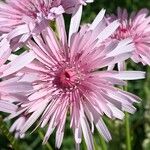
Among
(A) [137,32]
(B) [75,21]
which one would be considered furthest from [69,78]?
(A) [137,32]

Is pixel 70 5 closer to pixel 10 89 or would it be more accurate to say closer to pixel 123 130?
pixel 10 89

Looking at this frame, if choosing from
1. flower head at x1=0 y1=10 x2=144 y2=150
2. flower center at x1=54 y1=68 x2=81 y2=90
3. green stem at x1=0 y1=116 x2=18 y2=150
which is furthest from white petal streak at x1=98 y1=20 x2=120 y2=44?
green stem at x1=0 y1=116 x2=18 y2=150

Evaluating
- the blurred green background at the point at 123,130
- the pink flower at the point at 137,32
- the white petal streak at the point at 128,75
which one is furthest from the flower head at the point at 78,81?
the blurred green background at the point at 123,130

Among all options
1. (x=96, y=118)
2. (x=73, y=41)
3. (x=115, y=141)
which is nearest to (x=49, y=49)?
(x=73, y=41)

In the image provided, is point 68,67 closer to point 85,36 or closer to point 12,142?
point 85,36

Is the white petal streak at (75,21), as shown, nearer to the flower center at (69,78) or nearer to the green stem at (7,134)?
the flower center at (69,78)
